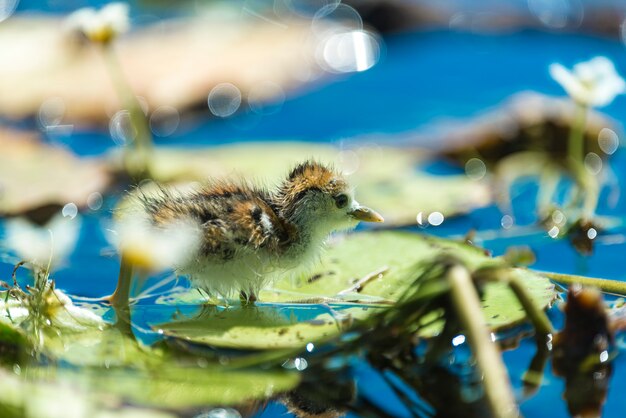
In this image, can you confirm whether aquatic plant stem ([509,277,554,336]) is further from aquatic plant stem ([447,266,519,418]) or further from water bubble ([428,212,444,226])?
water bubble ([428,212,444,226])

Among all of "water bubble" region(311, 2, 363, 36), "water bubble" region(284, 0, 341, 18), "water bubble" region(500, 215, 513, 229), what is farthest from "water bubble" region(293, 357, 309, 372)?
"water bubble" region(284, 0, 341, 18)

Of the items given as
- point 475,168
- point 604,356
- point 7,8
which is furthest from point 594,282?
point 7,8

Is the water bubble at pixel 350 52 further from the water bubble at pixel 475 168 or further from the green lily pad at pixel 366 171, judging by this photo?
the water bubble at pixel 475 168

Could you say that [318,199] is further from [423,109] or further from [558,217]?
[423,109]

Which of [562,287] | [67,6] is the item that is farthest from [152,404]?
[67,6]

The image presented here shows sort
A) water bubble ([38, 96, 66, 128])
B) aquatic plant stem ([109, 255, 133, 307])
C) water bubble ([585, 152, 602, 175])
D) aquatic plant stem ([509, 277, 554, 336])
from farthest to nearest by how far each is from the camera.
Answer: water bubble ([38, 96, 66, 128]) → water bubble ([585, 152, 602, 175]) → aquatic plant stem ([109, 255, 133, 307]) → aquatic plant stem ([509, 277, 554, 336])

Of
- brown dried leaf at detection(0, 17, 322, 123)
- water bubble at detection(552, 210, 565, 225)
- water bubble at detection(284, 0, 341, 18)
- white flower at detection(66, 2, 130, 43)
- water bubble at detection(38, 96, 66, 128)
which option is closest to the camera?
water bubble at detection(552, 210, 565, 225)

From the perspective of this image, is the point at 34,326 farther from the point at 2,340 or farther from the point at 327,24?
the point at 327,24
